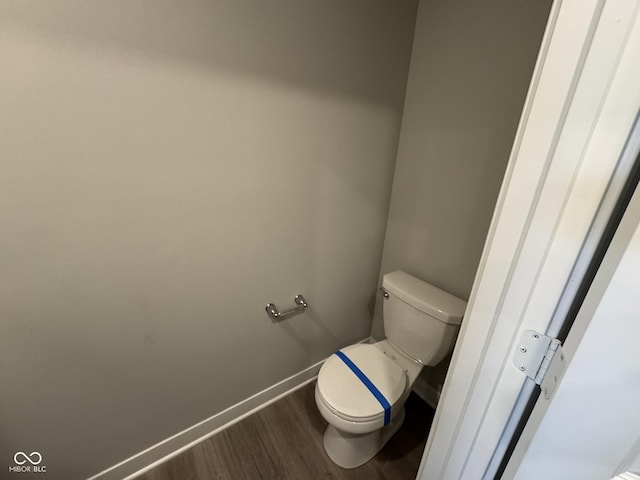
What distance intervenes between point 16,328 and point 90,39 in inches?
34.5

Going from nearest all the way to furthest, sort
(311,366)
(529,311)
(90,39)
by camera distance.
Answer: (529,311) → (90,39) → (311,366)

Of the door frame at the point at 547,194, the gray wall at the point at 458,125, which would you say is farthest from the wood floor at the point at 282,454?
the door frame at the point at 547,194

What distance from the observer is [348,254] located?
1.59 meters

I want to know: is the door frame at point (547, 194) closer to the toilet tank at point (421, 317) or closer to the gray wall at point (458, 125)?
the toilet tank at point (421, 317)

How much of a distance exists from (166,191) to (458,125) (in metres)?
1.26

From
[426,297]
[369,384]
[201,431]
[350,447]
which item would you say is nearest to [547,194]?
Result: [426,297]

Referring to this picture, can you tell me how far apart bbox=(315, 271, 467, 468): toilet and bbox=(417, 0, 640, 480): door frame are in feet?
2.16

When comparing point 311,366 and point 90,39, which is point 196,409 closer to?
point 311,366

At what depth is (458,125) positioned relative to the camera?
1267 mm

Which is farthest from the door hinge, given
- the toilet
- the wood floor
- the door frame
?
the wood floor

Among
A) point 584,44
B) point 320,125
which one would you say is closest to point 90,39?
point 320,125

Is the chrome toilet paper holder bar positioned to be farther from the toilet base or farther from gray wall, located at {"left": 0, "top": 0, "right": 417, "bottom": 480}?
the toilet base

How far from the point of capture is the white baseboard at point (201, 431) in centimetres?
123

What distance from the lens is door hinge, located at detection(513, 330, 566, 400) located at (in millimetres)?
Result: 433
